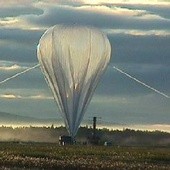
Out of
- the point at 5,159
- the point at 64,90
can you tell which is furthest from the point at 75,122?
the point at 5,159

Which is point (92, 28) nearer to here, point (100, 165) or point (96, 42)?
point (96, 42)

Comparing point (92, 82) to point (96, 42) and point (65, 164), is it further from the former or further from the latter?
point (65, 164)

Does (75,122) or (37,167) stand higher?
(75,122)

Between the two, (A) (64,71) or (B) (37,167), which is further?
(A) (64,71)

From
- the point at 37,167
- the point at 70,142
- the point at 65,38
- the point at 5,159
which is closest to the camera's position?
the point at 37,167

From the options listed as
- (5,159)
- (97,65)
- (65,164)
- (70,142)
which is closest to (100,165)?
(65,164)

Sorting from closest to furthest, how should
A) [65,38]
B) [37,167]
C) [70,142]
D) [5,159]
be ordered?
[37,167]
[5,159]
[65,38]
[70,142]

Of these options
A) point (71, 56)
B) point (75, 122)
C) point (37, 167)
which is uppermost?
point (71, 56)
